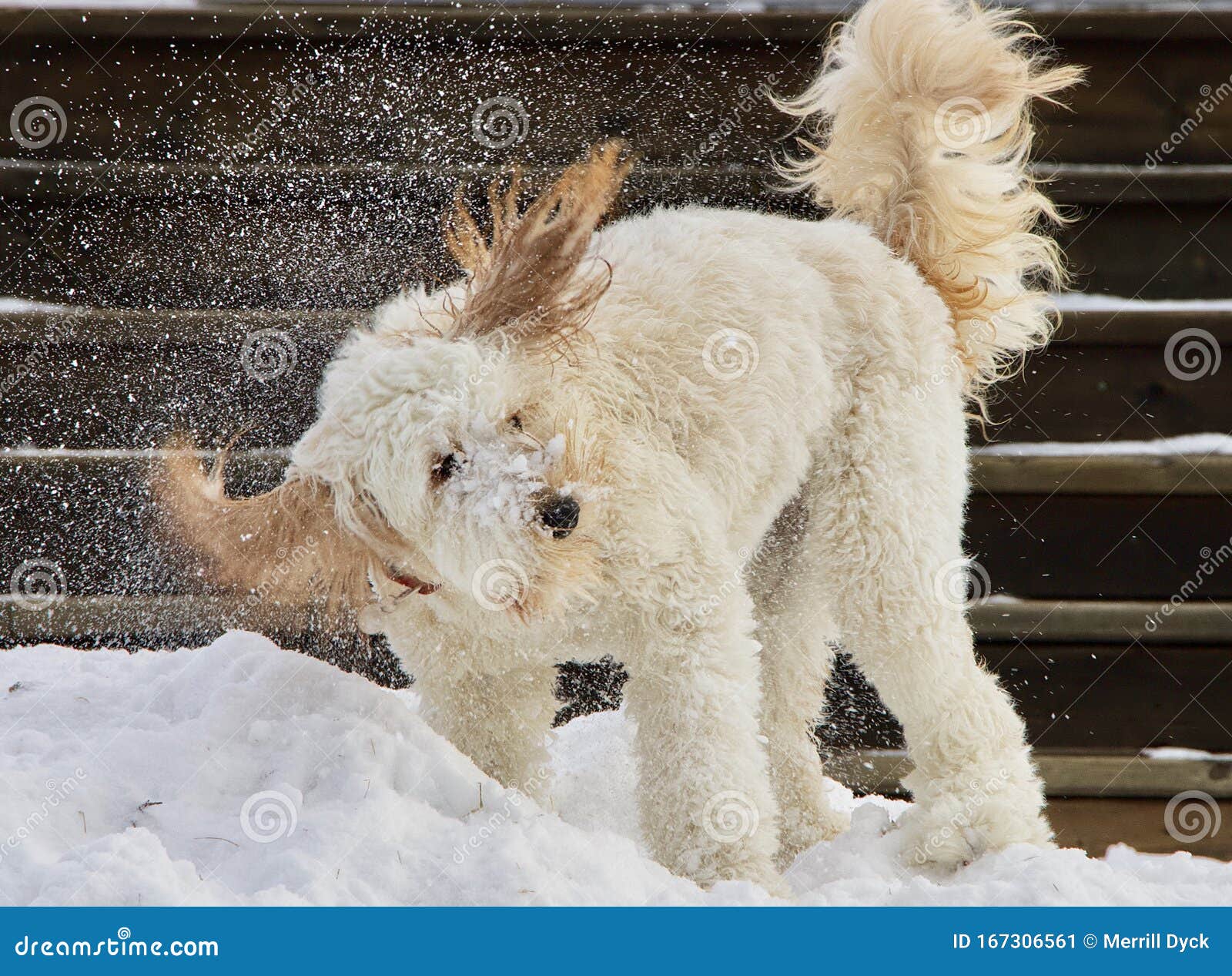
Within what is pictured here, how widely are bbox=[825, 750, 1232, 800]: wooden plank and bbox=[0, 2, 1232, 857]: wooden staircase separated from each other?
2.13 ft

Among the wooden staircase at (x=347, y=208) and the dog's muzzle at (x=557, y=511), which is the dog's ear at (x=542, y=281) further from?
the wooden staircase at (x=347, y=208)

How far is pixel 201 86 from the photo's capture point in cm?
386

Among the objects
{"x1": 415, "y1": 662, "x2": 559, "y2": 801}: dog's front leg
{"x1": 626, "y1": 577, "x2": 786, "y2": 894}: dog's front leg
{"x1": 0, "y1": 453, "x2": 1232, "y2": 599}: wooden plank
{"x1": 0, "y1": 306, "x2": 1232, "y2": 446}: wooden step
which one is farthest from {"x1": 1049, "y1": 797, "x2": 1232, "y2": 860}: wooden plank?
{"x1": 415, "y1": 662, "x2": 559, "y2": 801}: dog's front leg

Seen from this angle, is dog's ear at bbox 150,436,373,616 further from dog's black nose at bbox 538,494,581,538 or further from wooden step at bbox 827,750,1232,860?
wooden step at bbox 827,750,1232,860

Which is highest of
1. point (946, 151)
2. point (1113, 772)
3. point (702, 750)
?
point (946, 151)

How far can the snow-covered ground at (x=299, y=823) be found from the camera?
2082 millimetres

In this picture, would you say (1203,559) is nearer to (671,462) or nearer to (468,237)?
(671,462)

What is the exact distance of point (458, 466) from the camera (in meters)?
2.24

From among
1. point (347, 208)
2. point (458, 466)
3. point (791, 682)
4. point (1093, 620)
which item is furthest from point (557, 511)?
point (1093, 620)

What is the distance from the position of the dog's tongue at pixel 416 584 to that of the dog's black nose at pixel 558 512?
361 millimetres

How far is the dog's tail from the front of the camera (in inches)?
118

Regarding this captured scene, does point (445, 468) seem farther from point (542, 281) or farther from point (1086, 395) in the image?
point (1086, 395)

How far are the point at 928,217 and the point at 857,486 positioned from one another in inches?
33.3

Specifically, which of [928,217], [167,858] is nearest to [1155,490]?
[928,217]
